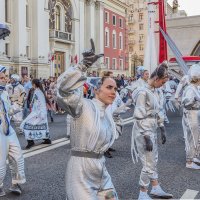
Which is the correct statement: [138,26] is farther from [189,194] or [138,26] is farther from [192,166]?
[189,194]

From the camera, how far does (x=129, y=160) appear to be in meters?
7.43

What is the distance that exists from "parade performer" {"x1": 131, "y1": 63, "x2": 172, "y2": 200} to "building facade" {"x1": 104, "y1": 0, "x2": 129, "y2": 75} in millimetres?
42303

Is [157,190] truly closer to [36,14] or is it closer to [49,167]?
[49,167]

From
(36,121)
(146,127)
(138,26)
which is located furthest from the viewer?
(138,26)

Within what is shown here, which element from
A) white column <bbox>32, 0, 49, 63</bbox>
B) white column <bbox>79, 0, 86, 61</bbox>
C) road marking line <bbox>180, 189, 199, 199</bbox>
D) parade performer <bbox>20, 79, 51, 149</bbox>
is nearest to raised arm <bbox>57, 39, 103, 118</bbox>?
road marking line <bbox>180, 189, 199, 199</bbox>

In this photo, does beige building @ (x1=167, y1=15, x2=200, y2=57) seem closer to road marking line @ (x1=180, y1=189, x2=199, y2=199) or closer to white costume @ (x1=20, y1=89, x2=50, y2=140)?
white costume @ (x1=20, y1=89, x2=50, y2=140)

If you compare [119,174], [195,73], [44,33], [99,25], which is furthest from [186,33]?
[119,174]

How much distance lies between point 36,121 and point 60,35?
30.4 m

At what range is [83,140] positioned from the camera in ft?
9.81

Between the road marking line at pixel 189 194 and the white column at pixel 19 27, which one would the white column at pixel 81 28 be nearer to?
the white column at pixel 19 27

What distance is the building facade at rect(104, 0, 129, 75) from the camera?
49062 millimetres

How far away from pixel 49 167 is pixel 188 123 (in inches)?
107

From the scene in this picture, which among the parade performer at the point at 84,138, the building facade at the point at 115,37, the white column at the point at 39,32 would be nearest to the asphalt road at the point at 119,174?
the parade performer at the point at 84,138

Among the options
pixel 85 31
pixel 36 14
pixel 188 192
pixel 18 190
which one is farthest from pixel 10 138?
pixel 85 31
